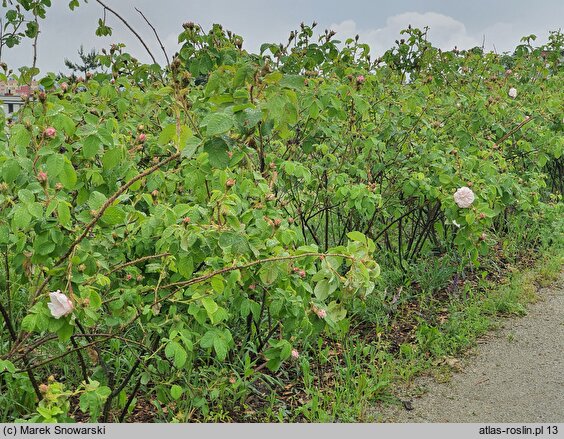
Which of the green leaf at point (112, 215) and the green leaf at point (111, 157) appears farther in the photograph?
the green leaf at point (111, 157)

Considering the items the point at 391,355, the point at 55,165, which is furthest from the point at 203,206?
the point at 391,355

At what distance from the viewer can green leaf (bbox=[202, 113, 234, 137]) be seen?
2.21 meters

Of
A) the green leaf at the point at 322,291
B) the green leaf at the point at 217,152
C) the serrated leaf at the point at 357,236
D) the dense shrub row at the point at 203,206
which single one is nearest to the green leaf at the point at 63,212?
the dense shrub row at the point at 203,206

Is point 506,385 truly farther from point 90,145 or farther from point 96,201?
point 90,145

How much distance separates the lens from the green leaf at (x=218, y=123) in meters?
2.21

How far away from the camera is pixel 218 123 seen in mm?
2223

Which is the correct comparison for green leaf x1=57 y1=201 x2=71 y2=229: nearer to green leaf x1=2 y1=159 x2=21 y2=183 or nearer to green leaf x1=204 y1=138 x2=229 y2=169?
green leaf x1=2 y1=159 x2=21 y2=183

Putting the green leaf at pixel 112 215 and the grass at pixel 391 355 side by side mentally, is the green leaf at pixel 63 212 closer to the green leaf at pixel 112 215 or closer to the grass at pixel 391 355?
the green leaf at pixel 112 215

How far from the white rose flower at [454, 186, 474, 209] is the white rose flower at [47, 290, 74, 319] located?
245 cm

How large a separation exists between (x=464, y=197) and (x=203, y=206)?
170cm

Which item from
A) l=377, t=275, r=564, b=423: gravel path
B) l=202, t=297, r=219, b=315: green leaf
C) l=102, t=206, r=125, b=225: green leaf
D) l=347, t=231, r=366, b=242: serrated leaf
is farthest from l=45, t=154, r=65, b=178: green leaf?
l=377, t=275, r=564, b=423: gravel path

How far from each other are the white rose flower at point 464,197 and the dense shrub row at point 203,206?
0.5 inches
